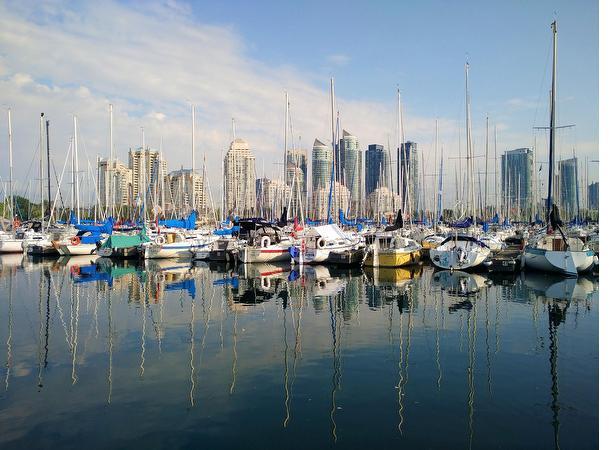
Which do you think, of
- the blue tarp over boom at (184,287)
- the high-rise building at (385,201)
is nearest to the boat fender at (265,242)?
the blue tarp over boom at (184,287)

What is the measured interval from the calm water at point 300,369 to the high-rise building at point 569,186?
160ft

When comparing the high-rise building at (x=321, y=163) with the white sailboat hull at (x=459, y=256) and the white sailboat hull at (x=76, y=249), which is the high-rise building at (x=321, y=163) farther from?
the white sailboat hull at (x=459, y=256)

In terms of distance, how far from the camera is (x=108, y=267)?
38812mm

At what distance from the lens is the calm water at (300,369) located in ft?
28.3

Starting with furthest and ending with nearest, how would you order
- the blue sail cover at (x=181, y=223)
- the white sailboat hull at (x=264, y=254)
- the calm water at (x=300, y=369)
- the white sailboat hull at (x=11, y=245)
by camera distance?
the blue sail cover at (x=181, y=223), the white sailboat hull at (x=11, y=245), the white sailboat hull at (x=264, y=254), the calm water at (x=300, y=369)

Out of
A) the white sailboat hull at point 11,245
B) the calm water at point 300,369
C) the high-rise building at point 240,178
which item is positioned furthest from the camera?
the high-rise building at point 240,178

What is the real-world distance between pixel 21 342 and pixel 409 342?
41.6ft

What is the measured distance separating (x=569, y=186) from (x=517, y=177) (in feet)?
25.5

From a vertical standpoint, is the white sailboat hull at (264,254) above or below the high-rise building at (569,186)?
below

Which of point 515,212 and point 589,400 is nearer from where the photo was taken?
point 589,400

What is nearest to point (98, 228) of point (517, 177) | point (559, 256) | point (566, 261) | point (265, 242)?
point (265, 242)

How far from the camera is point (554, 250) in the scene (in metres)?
31.5
